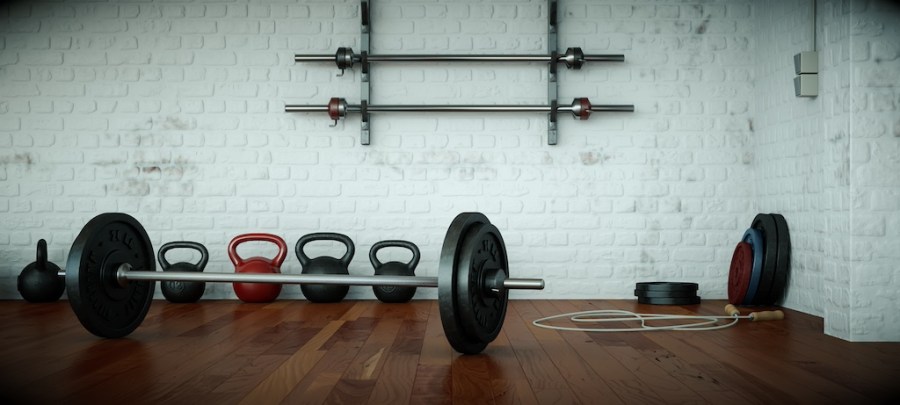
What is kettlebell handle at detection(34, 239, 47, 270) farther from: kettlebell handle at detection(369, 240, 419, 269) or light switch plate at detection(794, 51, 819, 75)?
light switch plate at detection(794, 51, 819, 75)

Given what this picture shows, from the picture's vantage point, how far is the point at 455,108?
409 cm

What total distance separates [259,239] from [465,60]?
155cm

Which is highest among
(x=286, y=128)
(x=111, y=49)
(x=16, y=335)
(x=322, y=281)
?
(x=111, y=49)

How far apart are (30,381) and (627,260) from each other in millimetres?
3145

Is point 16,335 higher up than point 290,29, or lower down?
lower down

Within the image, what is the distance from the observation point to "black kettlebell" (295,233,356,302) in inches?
156

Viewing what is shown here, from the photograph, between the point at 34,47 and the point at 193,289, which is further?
the point at 34,47

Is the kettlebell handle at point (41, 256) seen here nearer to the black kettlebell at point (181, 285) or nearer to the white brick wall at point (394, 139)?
the white brick wall at point (394, 139)

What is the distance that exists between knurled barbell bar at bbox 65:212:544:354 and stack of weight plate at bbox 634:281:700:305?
1.58 m

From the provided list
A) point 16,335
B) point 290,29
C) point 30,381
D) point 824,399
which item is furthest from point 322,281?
point 290,29

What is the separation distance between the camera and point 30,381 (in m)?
2.01

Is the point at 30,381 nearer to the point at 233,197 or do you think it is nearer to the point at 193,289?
the point at 193,289

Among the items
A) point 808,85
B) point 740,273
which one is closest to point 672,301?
point 740,273

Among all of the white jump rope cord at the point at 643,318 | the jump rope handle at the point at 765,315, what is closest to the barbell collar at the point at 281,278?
the white jump rope cord at the point at 643,318
